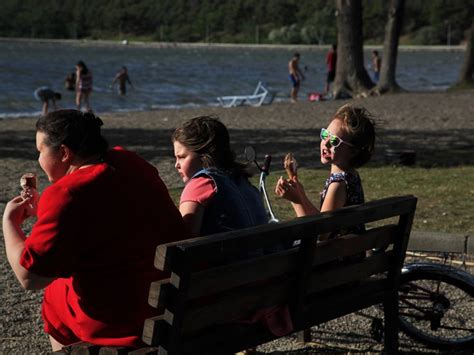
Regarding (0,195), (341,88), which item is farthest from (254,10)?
(0,195)

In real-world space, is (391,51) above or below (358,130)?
below

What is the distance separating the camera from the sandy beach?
18.9ft

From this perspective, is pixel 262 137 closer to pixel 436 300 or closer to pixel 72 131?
pixel 436 300

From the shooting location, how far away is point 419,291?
16.7 feet

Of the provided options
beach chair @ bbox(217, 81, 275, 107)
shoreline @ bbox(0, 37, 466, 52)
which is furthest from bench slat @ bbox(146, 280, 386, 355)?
shoreline @ bbox(0, 37, 466, 52)

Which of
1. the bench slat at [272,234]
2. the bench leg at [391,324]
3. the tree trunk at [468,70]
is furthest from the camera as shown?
the tree trunk at [468,70]

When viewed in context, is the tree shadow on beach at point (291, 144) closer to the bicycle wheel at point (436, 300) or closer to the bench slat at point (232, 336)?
the bicycle wheel at point (436, 300)

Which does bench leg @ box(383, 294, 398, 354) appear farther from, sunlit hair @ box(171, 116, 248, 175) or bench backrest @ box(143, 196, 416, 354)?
sunlit hair @ box(171, 116, 248, 175)

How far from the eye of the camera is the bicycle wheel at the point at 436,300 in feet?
16.4

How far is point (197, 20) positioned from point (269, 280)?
182m

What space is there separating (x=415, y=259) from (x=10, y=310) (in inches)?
111

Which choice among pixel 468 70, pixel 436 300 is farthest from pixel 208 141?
pixel 468 70

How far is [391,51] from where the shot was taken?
31562 mm

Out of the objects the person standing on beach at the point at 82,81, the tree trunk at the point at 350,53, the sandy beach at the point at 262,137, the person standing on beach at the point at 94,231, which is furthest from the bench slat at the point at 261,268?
the tree trunk at the point at 350,53
